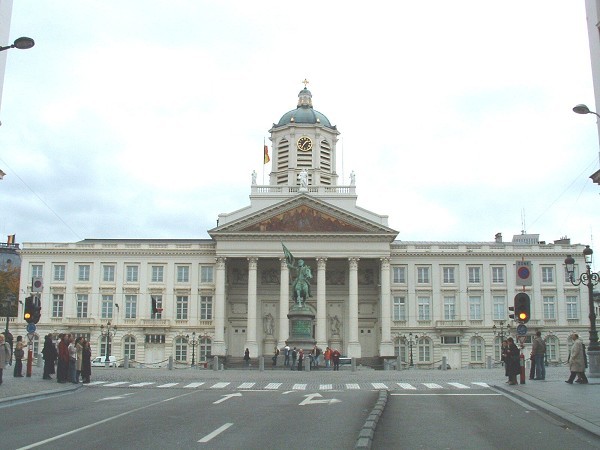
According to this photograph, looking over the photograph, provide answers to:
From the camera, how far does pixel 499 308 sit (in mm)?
91188

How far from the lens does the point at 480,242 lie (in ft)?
311

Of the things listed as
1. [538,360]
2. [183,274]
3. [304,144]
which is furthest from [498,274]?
[538,360]

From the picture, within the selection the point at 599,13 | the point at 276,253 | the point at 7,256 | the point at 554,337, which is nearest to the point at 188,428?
the point at 599,13

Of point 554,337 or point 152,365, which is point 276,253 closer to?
point 152,365

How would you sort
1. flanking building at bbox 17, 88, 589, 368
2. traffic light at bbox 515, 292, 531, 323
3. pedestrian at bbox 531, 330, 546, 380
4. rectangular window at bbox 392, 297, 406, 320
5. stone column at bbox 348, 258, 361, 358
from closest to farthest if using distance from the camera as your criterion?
traffic light at bbox 515, 292, 531, 323 < pedestrian at bbox 531, 330, 546, 380 < stone column at bbox 348, 258, 361, 358 < flanking building at bbox 17, 88, 589, 368 < rectangular window at bbox 392, 297, 406, 320

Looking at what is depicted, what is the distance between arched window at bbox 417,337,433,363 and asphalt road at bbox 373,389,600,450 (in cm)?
6557

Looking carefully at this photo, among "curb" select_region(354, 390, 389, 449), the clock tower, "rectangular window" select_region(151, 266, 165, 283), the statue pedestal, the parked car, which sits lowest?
the parked car

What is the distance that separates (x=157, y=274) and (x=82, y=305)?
29.2ft

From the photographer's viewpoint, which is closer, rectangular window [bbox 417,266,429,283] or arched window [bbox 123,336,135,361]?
arched window [bbox 123,336,135,361]

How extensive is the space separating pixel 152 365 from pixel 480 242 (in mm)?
39138

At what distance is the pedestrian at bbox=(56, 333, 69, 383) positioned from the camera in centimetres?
3400

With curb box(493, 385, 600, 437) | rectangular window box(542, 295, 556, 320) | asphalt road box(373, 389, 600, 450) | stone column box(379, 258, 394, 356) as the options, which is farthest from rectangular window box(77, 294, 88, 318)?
asphalt road box(373, 389, 600, 450)

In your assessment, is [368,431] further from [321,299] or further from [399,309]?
[399,309]

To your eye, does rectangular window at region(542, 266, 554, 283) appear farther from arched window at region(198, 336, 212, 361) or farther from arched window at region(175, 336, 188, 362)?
arched window at region(175, 336, 188, 362)
